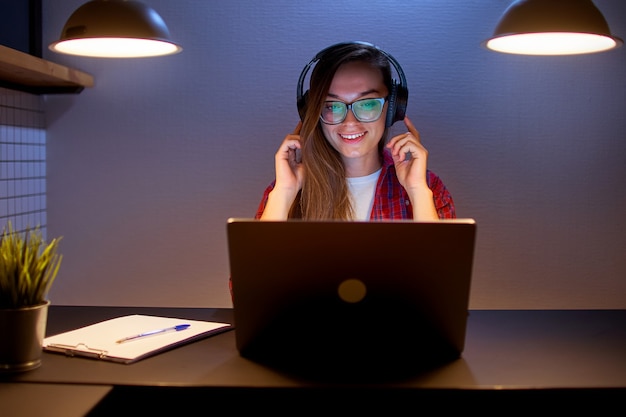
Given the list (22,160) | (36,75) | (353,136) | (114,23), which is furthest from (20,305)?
(22,160)

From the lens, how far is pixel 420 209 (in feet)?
6.98

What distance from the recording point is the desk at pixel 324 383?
114 cm

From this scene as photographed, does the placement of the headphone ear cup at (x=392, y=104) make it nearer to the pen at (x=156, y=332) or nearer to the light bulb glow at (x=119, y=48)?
the light bulb glow at (x=119, y=48)

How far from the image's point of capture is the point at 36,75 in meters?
2.54

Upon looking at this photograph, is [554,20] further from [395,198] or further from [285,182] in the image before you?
[285,182]

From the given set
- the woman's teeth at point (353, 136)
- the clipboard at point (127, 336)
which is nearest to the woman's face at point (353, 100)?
the woman's teeth at point (353, 136)

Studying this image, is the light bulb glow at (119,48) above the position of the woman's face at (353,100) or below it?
above

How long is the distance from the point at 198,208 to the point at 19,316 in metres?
1.74

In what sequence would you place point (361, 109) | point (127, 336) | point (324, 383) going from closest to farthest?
point (324, 383) → point (127, 336) → point (361, 109)

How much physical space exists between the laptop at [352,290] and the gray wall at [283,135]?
1.70 m

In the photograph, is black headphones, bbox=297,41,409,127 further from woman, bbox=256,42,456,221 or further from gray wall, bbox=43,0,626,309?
gray wall, bbox=43,0,626,309

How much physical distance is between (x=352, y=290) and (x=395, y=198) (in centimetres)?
117

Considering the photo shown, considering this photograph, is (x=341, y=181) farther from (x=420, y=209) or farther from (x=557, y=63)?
(x=557, y=63)

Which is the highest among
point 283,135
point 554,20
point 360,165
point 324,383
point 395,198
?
point 554,20
